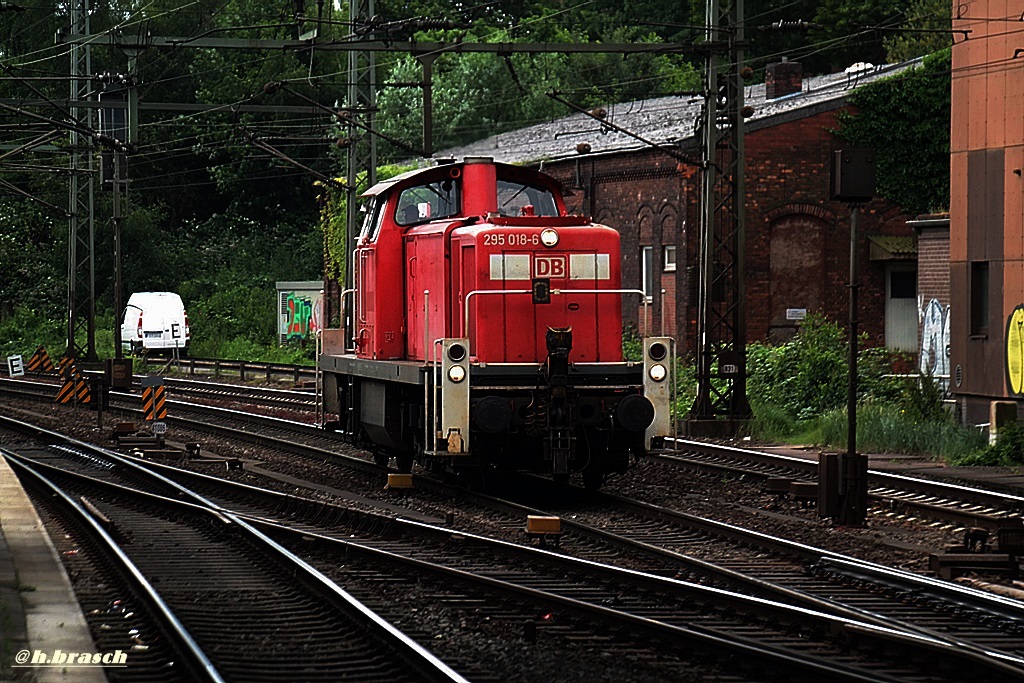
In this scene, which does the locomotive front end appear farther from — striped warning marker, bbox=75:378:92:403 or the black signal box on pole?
striped warning marker, bbox=75:378:92:403

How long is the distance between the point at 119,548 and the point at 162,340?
3447 cm

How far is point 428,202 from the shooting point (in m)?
16.4

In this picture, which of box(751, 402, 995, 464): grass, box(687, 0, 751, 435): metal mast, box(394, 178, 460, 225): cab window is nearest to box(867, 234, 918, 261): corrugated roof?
box(751, 402, 995, 464): grass

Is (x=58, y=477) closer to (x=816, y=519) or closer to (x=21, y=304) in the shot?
(x=816, y=519)

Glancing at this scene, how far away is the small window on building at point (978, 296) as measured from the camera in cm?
2325

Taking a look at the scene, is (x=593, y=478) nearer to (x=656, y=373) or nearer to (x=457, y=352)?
(x=656, y=373)

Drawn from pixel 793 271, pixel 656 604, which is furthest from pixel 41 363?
pixel 656 604

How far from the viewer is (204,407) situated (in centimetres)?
2873

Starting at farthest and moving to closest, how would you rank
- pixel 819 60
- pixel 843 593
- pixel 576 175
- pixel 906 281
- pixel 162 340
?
pixel 819 60
pixel 162 340
pixel 576 175
pixel 906 281
pixel 843 593

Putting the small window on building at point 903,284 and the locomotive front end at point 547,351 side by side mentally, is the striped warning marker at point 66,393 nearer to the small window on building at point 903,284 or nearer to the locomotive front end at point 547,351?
the locomotive front end at point 547,351

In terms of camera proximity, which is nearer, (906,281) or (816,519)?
(816,519)

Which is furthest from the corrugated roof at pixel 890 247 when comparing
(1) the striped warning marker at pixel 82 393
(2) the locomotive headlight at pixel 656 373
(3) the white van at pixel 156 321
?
(3) the white van at pixel 156 321

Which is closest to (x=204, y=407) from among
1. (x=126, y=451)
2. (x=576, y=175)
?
(x=126, y=451)

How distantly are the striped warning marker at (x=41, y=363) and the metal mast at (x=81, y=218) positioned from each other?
32.1 inches
